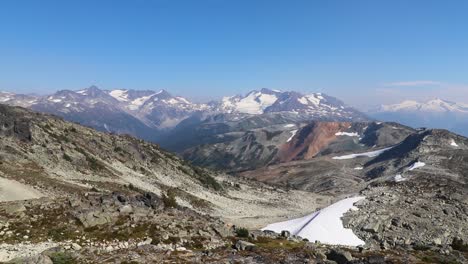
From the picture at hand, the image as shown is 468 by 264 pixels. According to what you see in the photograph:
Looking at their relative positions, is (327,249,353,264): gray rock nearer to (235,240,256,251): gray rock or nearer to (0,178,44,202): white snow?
Result: (235,240,256,251): gray rock

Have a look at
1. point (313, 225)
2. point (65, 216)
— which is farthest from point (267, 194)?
point (65, 216)

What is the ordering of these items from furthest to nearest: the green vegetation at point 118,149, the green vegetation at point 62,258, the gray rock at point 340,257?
the green vegetation at point 118,149 → the gray rock at point 340,257 → the green vegetation at point 62,258

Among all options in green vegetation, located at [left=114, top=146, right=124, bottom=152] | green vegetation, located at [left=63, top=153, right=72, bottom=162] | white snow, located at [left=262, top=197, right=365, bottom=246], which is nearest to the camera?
white snow, located at [left=262, top=197, right=365, bottom=246]

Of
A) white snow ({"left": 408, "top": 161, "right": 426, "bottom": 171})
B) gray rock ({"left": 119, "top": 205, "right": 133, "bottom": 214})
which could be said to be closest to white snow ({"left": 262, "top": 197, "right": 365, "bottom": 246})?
gray rock ({"left": 119, "top": 205, "right": 133, "bottom": 214})

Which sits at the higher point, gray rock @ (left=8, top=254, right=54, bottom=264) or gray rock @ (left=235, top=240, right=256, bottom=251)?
gray rock @ (left=8, top=254, right=54, bottom=264)

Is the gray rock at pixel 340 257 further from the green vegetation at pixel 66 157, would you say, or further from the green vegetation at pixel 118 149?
the green vegetation at pixel 118 149

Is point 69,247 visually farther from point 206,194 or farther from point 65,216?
point 206,194

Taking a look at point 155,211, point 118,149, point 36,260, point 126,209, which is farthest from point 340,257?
point 118,149

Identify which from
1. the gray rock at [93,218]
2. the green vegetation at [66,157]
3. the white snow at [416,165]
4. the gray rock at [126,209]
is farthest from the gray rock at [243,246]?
the white snow at [416,165]
